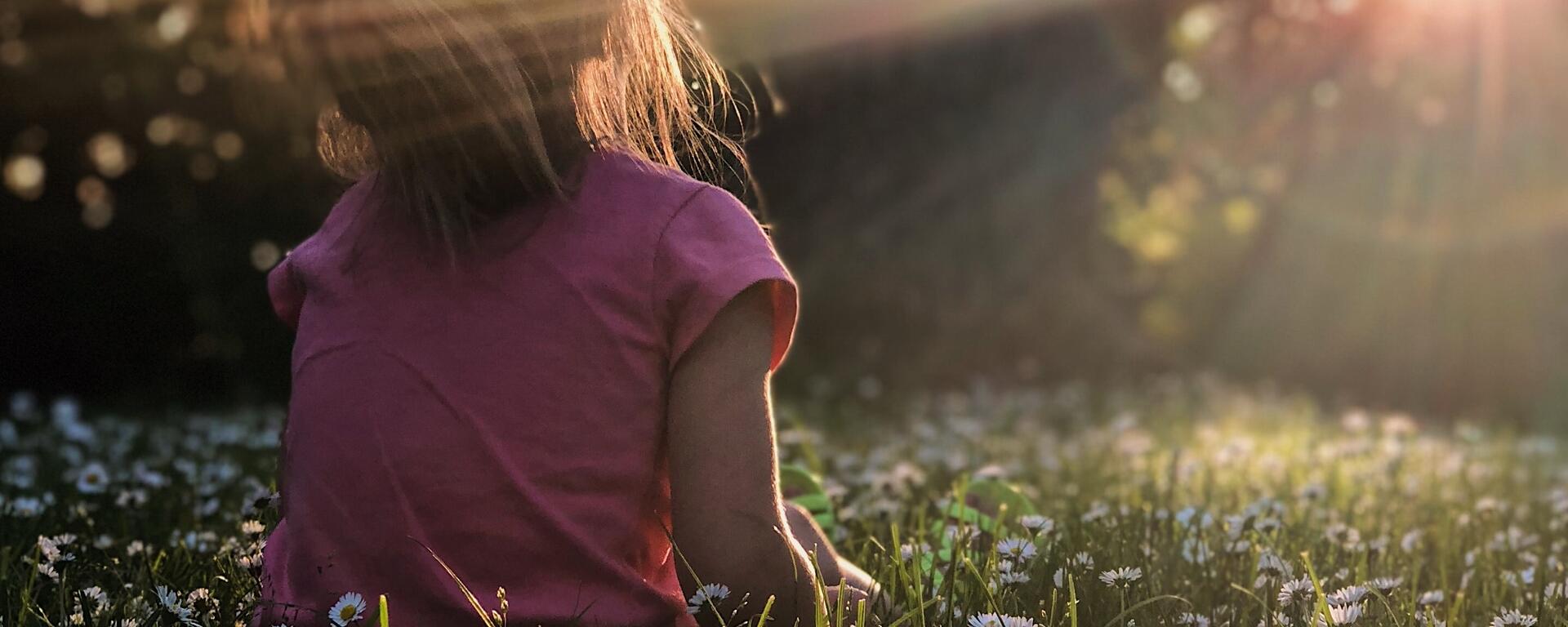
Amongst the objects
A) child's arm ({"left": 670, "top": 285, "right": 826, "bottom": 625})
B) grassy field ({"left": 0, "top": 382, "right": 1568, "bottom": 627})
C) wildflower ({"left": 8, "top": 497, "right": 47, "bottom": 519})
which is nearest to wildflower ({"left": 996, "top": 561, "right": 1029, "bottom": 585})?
grassy field ({"left": 0, "top": 382, "right": 1568, "bottom": 627})

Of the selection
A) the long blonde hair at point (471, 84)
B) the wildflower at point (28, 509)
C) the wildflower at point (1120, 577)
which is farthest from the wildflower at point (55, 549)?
the wildflower at point (1120, 577)

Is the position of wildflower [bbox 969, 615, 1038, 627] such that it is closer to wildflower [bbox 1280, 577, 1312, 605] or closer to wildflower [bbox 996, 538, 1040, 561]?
wildflower [bbox 996, 538, 1040, 561]

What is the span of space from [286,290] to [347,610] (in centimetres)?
61

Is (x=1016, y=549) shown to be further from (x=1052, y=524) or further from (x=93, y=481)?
(x=93, y=481)

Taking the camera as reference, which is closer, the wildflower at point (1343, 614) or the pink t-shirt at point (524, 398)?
the pink t-shirt at point (524, 398)

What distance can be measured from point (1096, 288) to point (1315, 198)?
287 centimetres

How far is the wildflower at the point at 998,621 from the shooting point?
178cm

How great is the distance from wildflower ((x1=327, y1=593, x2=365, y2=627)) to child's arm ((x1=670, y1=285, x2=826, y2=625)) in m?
0.39

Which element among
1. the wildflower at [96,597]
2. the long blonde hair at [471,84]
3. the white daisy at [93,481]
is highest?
the long blonde hair at [471,84]

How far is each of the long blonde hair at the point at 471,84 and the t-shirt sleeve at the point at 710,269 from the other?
0.16 m

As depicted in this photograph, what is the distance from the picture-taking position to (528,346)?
167cm

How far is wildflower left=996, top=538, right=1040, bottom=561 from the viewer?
220cm

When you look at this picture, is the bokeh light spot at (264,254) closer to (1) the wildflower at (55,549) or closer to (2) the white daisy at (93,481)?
(2) the white daisy at (93,481)

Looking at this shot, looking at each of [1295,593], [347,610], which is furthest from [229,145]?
[1295,593]
